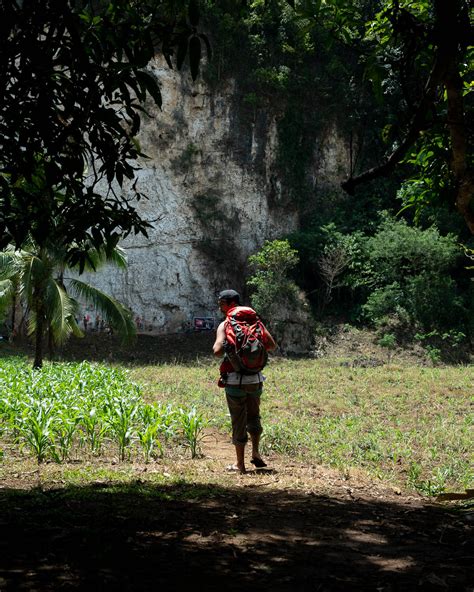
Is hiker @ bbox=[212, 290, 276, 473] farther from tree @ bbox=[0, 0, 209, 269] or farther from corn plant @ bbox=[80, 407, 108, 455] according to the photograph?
tree @ bbox=[0, 0, 209, 269]

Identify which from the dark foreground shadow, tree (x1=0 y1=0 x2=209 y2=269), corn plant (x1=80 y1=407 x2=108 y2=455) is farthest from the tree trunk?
tree (x1=0 y1=0 x2=209 y2=269)

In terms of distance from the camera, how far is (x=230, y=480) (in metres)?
5.46

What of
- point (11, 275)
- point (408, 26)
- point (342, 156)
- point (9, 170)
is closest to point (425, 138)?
point (408, 26)

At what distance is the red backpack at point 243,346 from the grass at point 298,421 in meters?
1.01

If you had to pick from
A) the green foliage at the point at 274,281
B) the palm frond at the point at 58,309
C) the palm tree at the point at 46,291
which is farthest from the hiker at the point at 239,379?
the green foliage at the point at 274,281

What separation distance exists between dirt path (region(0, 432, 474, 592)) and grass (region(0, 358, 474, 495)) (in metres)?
1.02

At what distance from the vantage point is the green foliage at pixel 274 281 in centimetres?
2128

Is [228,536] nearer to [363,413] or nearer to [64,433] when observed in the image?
[64,433]

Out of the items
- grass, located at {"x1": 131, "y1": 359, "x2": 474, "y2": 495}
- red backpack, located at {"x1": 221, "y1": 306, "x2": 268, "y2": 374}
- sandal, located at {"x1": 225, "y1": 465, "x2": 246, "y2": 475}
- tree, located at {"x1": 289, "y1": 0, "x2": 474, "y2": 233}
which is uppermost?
tree, located at {"x1": 289, "y1": 0, "x2": 474, "y2": 233}

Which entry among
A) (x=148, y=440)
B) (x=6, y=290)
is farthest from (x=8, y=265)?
(x=148, y=440)

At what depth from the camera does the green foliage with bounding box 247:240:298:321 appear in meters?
21.3

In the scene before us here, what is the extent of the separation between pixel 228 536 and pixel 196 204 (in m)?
21.5

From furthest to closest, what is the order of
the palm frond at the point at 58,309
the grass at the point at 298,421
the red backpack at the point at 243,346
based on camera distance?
the palm frond at the point at 58,309 → the grass at the point at 298,421 → the red backpack at the point at 243,346

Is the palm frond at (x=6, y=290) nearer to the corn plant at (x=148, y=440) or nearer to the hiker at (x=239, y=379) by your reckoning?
the corn plant at (x=148, y=440)
